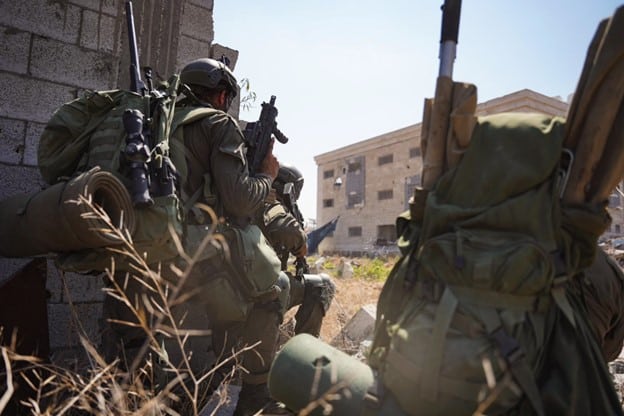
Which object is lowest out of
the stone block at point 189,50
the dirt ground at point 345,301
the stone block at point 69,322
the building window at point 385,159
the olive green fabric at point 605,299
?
the dirt ground at point 345,301

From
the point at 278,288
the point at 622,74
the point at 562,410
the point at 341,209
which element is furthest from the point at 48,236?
the point at 341,209

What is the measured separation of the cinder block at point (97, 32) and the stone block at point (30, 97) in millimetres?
275

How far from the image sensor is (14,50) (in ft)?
8.80

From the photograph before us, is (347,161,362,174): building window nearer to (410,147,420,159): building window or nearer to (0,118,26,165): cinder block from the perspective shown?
(410,147,420,159): building window

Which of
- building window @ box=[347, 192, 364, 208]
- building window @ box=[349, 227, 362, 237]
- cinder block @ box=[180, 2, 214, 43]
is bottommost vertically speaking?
building window @ box=[349, 227, 362, 237]

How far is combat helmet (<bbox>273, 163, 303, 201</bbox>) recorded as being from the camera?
373cm

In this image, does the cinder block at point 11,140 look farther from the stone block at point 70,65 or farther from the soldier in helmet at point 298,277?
the soldier in helmet at point 298,277

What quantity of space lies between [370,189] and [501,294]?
2330 centimetres

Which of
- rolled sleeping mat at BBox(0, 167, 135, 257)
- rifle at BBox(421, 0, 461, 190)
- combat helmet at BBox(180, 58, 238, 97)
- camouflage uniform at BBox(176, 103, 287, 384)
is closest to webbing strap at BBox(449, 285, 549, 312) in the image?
rifle at BBox(421, 0, 461, 190)

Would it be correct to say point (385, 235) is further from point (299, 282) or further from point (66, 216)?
point (66, 216)

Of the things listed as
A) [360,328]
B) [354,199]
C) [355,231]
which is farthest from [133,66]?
[354,199]

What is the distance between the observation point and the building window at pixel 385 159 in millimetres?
22984

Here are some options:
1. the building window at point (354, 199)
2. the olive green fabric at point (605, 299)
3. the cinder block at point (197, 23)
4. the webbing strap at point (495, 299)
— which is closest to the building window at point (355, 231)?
the building window at point (354, 199)

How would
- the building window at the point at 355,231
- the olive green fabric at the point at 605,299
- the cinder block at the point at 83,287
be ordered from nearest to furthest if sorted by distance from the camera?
1. the olive green fabric at the point at 605,299
2. the cinder block at the point at 83,287
3. the building window at the point at 355,231
